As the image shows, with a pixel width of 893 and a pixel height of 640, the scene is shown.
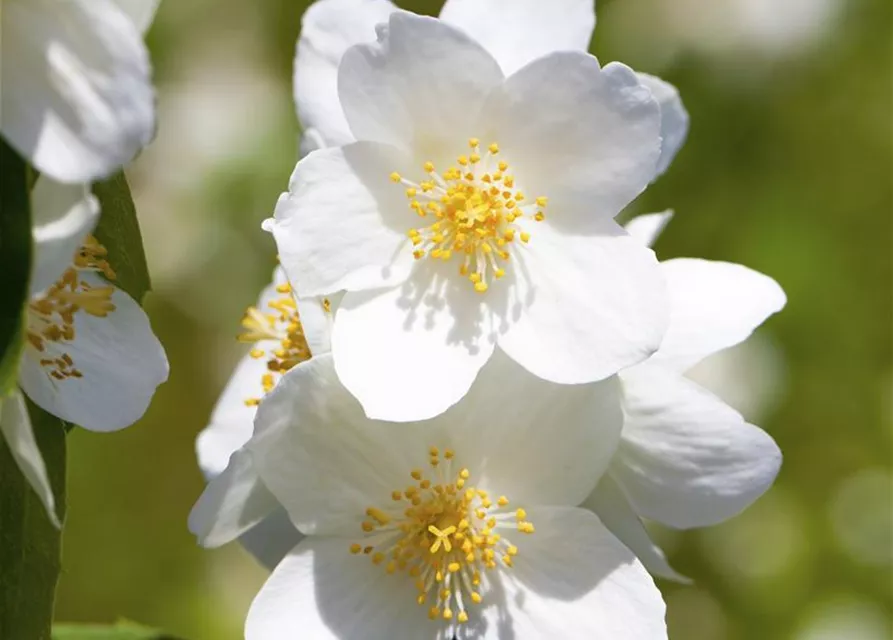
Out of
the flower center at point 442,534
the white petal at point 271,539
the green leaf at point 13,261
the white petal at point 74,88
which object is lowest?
the white petal at point 271,539

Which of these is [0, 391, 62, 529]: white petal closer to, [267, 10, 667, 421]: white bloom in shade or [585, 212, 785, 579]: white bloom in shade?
[267, 10, 667, 421]: white bloom in shade

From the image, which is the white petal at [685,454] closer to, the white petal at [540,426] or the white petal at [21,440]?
the white petal at [540,426]

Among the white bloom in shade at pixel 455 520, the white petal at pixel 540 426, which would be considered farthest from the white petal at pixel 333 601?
the white petal at pixel 540 426

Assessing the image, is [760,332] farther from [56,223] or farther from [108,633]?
[56,223]

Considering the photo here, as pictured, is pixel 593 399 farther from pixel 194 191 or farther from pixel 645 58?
pixel 194 191

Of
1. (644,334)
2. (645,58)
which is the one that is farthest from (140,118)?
(645,58)

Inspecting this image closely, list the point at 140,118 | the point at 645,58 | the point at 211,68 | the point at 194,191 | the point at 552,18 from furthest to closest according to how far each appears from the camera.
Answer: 1. the point at 211,68
2. the point at 194,191
3. the point at 645,58
4. the point at 552,18
5. the point at 140,118
